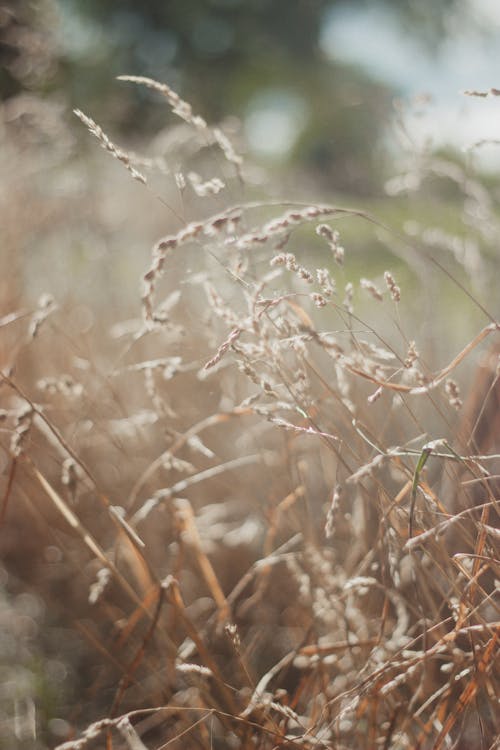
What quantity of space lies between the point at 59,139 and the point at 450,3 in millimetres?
11481

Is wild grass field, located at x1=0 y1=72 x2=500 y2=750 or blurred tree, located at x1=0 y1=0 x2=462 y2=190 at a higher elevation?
blurred tree, located at x1=0 y1=0 x2=462 y2=190

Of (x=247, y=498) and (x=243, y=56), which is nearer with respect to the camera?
(x=247, y=498)

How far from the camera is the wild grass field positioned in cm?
75

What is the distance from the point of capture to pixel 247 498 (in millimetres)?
1207

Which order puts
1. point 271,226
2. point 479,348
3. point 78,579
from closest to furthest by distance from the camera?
point 271,226 → point 78,579 → point 479,348

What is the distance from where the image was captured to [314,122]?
11.7 m

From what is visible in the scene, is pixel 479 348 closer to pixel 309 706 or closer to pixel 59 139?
pixel 309 706

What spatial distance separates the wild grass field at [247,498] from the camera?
75cm

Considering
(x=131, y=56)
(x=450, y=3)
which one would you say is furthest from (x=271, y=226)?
(x=450, y=3)

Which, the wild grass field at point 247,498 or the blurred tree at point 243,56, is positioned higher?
the blurred tree at point 243,56

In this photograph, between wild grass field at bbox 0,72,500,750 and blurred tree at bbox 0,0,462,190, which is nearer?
wild grass field at bbox 0,72,500,750

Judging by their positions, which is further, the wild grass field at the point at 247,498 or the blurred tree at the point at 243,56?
the blurred tree at the point at 243,56

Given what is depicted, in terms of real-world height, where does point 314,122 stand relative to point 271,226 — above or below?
above

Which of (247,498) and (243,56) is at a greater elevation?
(243,56)
